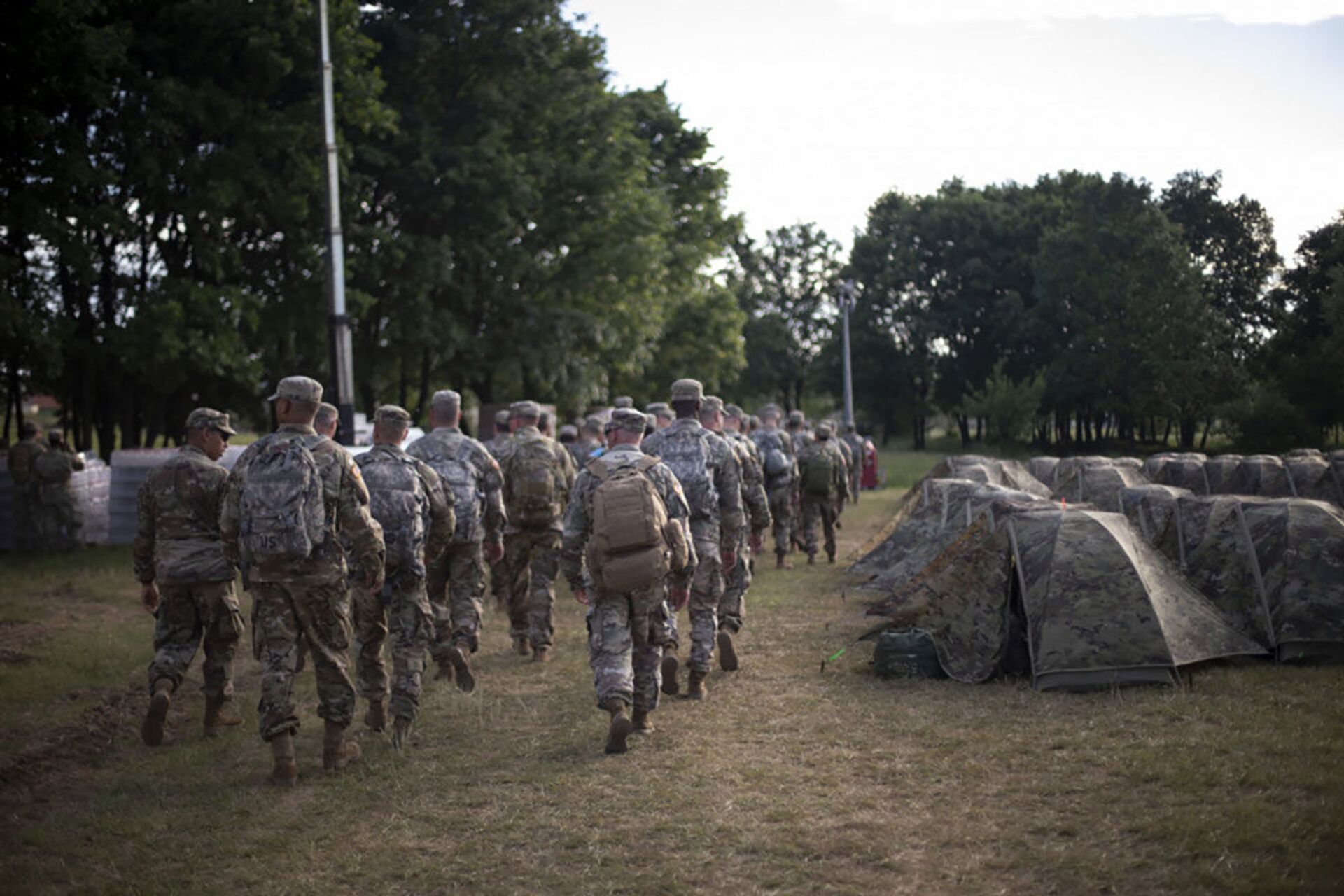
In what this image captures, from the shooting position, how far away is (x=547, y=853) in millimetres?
5973

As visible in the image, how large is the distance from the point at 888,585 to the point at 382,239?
610 inches

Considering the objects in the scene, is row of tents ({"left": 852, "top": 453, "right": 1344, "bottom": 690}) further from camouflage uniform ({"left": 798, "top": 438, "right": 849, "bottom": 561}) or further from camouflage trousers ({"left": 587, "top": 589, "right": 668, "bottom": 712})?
camouflage uniform ({"left": 798, "top": 438, "right": 849, "bottom": 561})

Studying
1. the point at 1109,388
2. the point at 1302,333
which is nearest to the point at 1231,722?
the point at 1302,333

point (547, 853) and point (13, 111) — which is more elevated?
point (13, 111)

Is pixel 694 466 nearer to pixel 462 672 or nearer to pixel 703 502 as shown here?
pixel 703 502

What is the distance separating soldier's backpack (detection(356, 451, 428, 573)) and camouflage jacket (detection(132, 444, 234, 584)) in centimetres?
110

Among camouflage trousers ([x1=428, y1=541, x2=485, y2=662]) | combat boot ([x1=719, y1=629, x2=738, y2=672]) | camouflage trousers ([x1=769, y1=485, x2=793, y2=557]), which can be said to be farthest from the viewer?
camouflage trousers ([x1=769, y1=485, x2=793, y2=557])

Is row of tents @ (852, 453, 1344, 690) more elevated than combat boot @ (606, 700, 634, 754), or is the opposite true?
row of tents @ (852, 453, 1344, 690)

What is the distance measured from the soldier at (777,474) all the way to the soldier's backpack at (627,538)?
869cm

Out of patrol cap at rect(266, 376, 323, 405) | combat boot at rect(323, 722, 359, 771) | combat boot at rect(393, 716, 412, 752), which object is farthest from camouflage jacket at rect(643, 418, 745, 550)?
combat boot at rect(323, 722, 359, 771)

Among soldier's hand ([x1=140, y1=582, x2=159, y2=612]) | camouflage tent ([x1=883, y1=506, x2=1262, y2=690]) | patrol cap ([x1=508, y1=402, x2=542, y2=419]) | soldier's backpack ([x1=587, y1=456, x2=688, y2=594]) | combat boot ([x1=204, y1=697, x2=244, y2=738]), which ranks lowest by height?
combat boot ([x1=204, y1=697, x2=244, y2=738])

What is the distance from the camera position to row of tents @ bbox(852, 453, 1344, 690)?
29.3 feet

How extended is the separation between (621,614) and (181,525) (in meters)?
3.41

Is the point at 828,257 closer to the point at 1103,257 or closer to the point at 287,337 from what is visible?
the point at 1103,257
